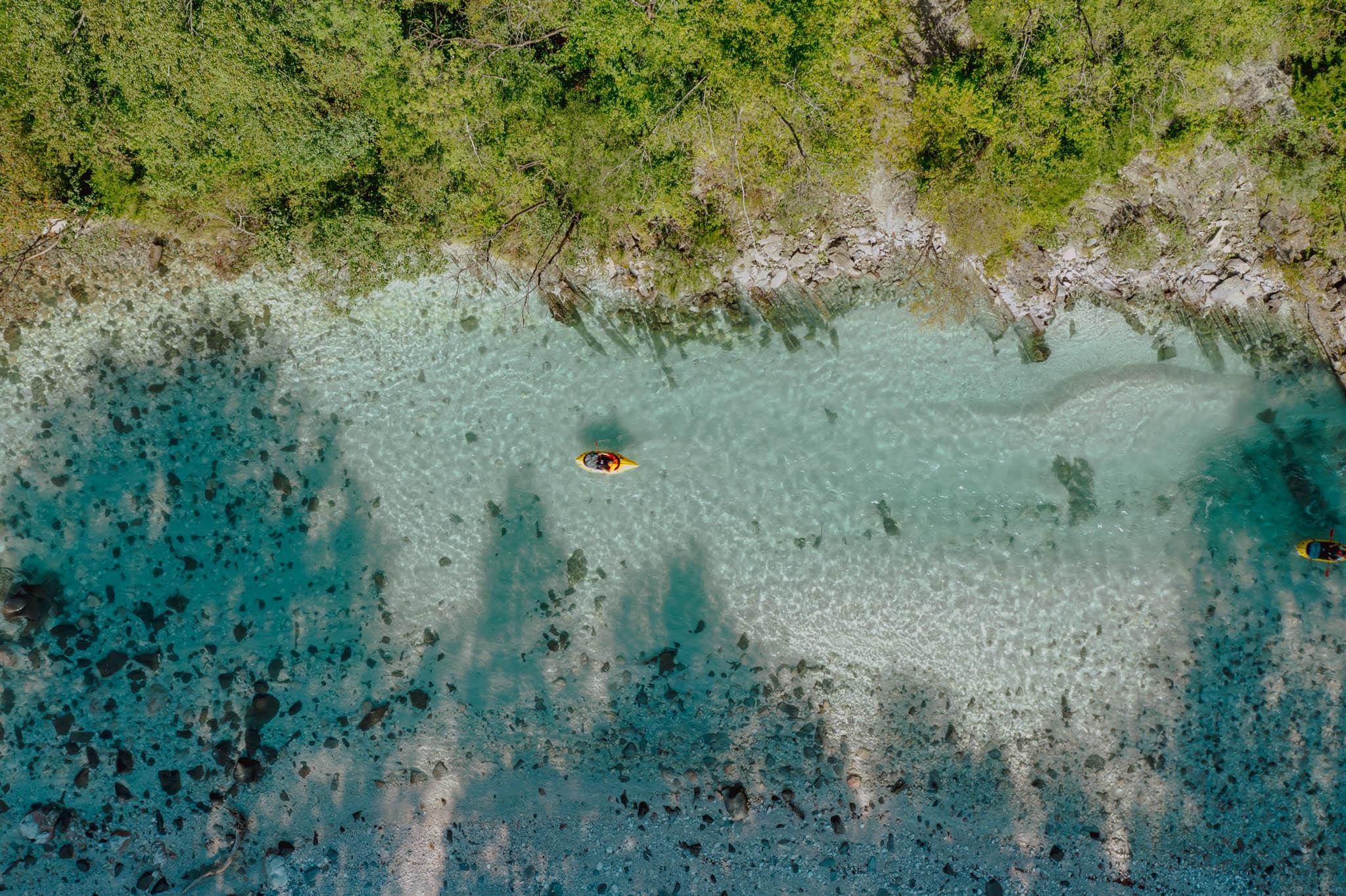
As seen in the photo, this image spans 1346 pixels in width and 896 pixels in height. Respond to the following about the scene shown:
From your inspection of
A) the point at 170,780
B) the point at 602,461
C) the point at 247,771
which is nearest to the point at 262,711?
the point at 247,771

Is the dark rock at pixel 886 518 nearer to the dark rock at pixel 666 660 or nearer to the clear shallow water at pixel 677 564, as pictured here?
the clear shallow water at pixel 677 564

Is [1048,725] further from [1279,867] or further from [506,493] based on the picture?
[506,493]

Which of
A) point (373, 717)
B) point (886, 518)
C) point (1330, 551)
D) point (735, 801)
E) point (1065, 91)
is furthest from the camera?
point (886, 518)

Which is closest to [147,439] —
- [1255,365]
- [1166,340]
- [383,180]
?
[383,180]

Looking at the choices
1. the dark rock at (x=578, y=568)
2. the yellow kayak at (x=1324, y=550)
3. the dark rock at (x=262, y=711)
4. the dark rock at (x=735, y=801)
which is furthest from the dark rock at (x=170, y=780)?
the yellow kayak at (x=1324, y=550)

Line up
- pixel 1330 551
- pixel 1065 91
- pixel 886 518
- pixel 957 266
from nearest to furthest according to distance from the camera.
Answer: pixel 1065 91 < pixel 1330 551 < pixel 957 266 < pixel 886 518

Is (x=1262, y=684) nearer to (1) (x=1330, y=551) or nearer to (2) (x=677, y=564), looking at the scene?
(1) (x=1330, y=551)

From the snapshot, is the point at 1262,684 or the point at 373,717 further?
the point at 373,717
